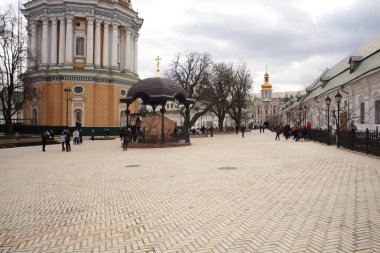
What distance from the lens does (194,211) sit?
6613 mm

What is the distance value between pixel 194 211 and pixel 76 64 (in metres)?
43.9

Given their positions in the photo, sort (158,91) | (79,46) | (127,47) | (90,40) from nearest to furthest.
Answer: (158,91), (90,40), (79,46), (127,47)

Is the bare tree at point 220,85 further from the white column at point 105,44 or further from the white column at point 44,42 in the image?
the white column at point 44,42

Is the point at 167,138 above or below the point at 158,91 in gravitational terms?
below

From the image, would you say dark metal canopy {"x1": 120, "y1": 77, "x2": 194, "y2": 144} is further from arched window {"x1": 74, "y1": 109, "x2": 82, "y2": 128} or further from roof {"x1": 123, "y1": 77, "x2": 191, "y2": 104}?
arched window {"x1": 74, "y1": 109, "x2": 82, "y2": 128}

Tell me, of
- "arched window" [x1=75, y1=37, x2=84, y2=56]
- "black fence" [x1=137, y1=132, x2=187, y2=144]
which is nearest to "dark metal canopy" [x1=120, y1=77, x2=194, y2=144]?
"black fence" [x1=137, y1=132, x2=187, y2=144]

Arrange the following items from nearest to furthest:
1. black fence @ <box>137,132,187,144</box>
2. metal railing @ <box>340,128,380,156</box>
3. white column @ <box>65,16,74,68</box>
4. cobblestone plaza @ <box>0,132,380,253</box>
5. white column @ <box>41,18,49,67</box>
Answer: cobblestone plaza @ <box>0,132,380,253</box> < metal railing @ <box>340,128,380,156</box> < black fence @ <box>137,132,187,144</box> < white column @ <box>65,16,74,68</box> < white column @ <box>41,18,49,67</box>

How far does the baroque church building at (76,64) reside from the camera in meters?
43.8

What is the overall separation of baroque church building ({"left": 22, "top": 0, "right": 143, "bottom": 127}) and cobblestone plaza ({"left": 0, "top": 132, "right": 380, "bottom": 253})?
34.2m

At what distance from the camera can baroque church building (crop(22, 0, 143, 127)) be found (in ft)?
144

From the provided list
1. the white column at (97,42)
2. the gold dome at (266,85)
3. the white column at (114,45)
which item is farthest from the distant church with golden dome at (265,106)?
the white column at (97,42)

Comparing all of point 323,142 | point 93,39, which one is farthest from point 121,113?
point 323,142

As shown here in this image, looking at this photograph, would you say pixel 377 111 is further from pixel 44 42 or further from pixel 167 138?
pixel 44 42

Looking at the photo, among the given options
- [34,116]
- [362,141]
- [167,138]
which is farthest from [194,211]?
[34,116]
